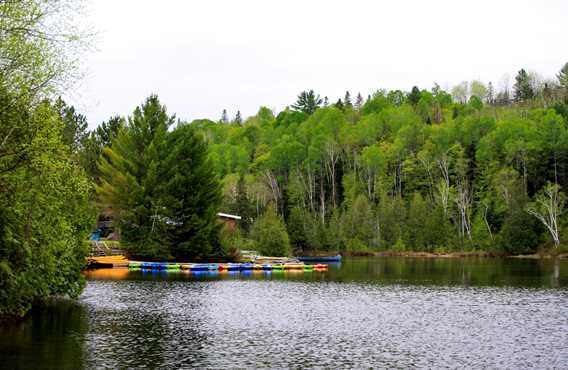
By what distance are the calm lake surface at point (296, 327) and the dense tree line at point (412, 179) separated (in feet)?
133

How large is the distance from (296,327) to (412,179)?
87.2m

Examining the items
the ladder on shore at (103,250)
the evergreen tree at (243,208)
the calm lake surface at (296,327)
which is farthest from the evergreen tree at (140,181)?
the evergreen tree at (243,208)

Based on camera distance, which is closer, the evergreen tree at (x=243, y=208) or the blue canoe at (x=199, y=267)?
the blue canoe at (x=199, y=267)

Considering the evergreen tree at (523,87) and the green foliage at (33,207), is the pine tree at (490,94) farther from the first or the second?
the green foliage at (33,207)

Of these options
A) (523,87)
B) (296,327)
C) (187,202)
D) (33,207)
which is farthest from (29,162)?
(523,87)

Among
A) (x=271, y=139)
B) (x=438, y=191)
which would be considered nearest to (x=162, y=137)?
(x=438, y=191)

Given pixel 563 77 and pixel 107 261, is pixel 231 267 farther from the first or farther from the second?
pixel 563 77

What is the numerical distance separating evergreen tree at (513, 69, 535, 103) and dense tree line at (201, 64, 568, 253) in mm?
12479

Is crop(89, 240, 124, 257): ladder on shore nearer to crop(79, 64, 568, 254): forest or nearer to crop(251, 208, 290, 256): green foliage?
crop(79, 64, 568, 254): forest

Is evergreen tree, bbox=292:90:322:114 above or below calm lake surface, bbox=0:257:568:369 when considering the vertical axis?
above

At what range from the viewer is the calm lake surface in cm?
2086

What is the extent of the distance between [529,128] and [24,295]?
93.6m

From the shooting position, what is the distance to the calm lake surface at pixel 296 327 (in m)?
20.9

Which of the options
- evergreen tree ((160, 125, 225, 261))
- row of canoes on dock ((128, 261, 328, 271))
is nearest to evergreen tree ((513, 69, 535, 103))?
evergreen tree ((160, 125, 225, 261))
